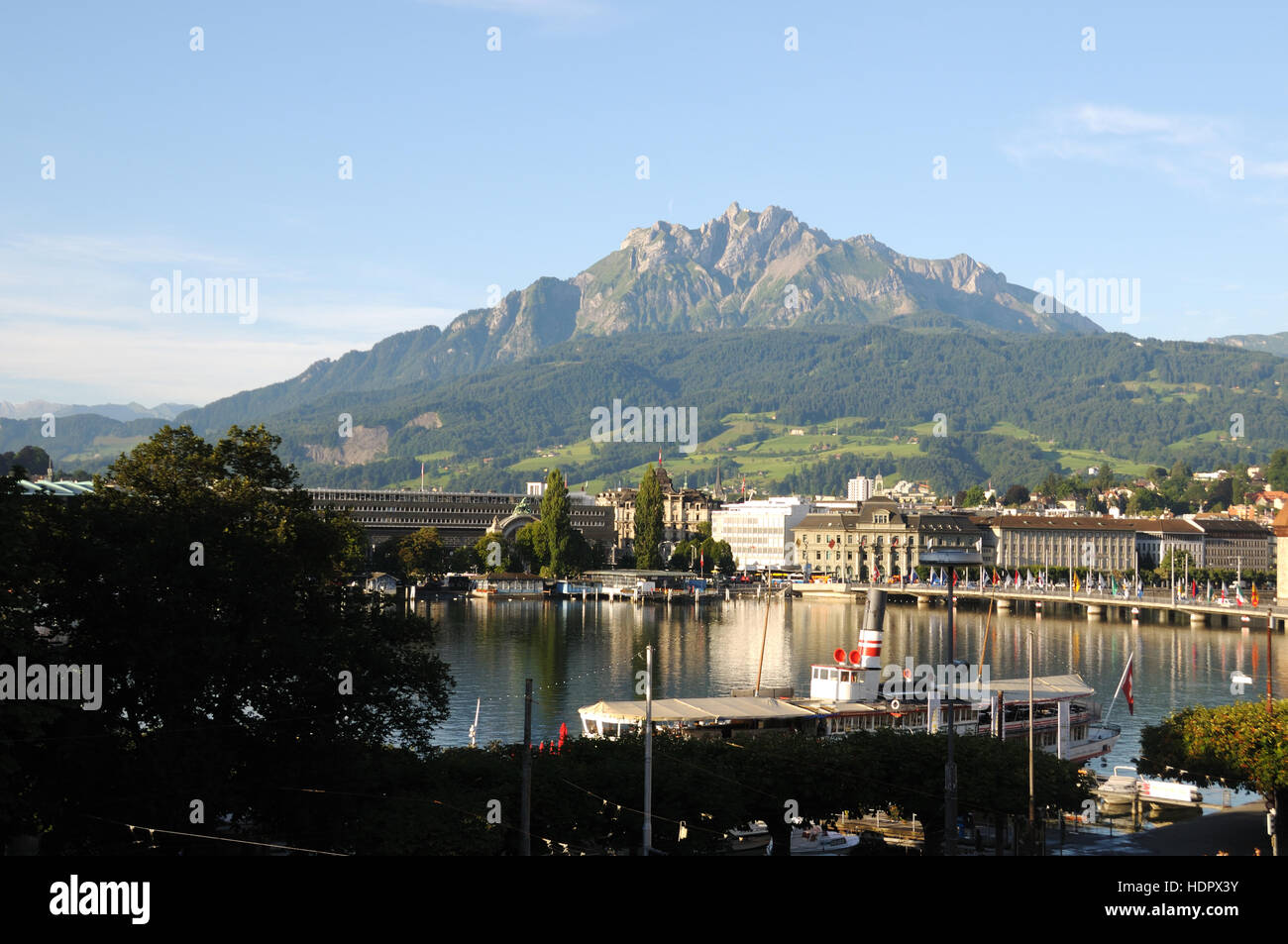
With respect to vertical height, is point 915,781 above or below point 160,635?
below

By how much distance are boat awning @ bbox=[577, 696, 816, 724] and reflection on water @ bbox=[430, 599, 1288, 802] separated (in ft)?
29.2

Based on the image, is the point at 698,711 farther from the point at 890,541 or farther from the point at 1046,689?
the point at 890,541

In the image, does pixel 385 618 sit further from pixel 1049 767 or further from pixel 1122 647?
pixel 1122 647

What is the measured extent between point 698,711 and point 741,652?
5275 centimetres

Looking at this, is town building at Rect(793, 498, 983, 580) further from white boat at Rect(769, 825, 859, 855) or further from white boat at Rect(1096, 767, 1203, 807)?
white boat at Rect(769, 825, 859, 855)

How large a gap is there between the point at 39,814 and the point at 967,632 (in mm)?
97846

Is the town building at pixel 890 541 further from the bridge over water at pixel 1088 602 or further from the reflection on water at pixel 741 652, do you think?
the reflection on water at pixel 741 652

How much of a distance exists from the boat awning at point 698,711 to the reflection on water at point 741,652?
889cm

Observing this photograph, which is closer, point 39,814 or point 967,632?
point 39,814

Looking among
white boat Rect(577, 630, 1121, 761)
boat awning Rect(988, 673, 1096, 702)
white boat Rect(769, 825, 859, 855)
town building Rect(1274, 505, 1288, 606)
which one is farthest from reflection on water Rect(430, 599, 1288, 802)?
white boat Rect(769, 825, 859, 855)

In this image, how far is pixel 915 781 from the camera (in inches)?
1366

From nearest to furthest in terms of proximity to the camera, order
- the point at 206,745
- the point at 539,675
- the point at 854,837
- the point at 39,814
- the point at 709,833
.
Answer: the point at 39,814 < the point at 206,745 < the point at 709,833 < the point at 854,837 < the point at 539,675
